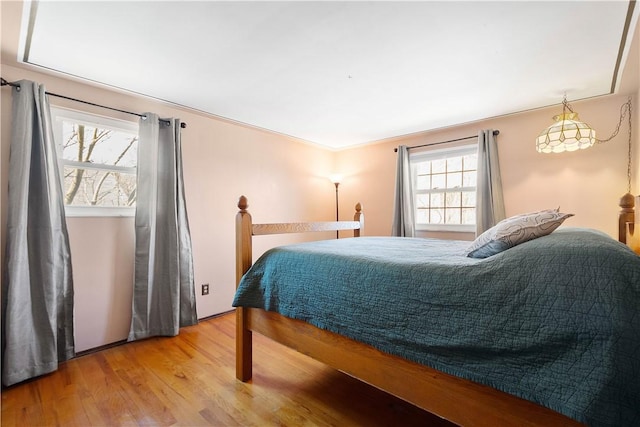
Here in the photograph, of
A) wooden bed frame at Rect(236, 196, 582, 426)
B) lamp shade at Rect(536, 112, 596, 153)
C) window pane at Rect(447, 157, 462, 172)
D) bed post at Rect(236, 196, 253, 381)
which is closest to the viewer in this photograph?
wooden bed frame at Rect(236, 196, 582, 426)

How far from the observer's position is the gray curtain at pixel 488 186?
3012 mm

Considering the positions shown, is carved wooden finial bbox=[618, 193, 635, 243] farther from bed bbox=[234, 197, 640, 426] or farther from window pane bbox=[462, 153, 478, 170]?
window pane bbox=[462, 153, 478, 170]

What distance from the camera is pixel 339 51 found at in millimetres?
1854

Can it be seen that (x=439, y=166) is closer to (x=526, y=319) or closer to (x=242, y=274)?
(x=242, y=274)

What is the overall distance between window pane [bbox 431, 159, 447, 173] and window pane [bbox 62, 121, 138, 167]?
3369mm

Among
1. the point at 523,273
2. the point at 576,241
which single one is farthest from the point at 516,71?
the point at 523,273

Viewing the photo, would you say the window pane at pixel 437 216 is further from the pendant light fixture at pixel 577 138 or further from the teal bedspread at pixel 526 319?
the teal bedspread at pixel 526 319

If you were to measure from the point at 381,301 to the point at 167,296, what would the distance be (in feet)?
7.27

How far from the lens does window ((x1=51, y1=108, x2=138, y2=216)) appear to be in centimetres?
226

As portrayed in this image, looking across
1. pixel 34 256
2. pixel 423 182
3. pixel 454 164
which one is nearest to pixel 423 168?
pixel 423 182

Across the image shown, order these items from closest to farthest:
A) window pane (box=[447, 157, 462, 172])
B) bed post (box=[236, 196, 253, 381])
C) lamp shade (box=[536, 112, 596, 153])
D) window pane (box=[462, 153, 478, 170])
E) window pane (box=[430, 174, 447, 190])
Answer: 1. bed post (box=[236, 196, 253, 381])
2. lamp shade (box=[536, 112, 596, 153])
3. window pane (box=[462, 153, 478, 170])
4. window pane (box=[447, 157, 462, 172])
5. window pane (box=[430, 174, 447, 190])

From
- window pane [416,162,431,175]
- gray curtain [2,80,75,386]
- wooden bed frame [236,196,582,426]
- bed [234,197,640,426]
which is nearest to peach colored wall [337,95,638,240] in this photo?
window pane [416,162,431,175]

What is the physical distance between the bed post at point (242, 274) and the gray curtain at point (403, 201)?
228cm

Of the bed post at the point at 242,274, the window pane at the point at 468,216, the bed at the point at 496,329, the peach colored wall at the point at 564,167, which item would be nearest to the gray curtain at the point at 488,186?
the peach colored wall at the point at 564,167
